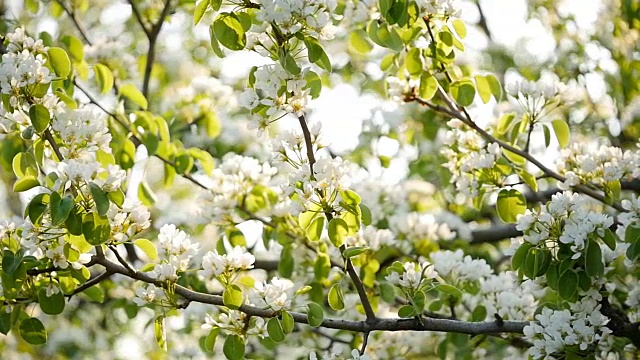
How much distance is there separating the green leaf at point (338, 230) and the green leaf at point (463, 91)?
484 millimetres

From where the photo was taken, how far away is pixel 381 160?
293 cm

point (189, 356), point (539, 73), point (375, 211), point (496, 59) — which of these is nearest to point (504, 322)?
point (375, 211)

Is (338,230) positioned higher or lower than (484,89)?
lower

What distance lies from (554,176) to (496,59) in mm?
2128

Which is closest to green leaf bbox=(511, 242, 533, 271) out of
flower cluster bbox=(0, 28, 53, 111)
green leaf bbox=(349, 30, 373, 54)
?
green leaf bbox=(349, 30, 373, 54)

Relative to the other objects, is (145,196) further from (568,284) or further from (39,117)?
(568,284)

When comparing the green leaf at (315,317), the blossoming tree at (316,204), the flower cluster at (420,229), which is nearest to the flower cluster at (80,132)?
the blossoming tree at (316,204)

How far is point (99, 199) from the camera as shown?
147cm

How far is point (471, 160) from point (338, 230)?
45 cm

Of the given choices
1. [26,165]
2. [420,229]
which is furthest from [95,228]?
[420,229]

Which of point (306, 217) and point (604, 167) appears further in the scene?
point (604, 167)

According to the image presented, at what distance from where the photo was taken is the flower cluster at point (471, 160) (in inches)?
74.3

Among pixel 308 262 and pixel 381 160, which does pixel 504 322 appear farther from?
pixel 381 160

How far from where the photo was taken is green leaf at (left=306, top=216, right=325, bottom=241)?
5.46 ft
